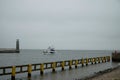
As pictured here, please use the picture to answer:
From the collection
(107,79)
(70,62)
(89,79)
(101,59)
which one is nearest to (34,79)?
(89,79)

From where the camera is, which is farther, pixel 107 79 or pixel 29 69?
pixel 29 69

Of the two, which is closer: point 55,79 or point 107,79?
point 107,79

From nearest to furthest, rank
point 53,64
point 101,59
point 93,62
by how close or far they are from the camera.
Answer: point 53,64
point 93,62
point 101,59

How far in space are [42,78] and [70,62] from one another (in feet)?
36.8

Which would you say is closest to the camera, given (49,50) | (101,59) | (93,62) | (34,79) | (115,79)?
(115,79)

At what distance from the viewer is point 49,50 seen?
15700cm

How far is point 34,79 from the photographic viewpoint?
72.5ft

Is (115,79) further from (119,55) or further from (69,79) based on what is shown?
(119,55)

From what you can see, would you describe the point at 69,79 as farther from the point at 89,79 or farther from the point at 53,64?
the point at 53,64

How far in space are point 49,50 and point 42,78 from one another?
134245 millimetres

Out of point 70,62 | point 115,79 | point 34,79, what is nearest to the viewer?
point 115,79

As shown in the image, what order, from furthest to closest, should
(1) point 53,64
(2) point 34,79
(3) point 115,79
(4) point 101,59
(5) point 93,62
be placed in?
1. (4) point 101,59
2. (5) point 93,62
3. (1) point 53,64
4. (2) point 34,79
5. (3) point 115,79

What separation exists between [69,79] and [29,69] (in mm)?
4690

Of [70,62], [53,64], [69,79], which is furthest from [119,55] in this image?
[69,79]
